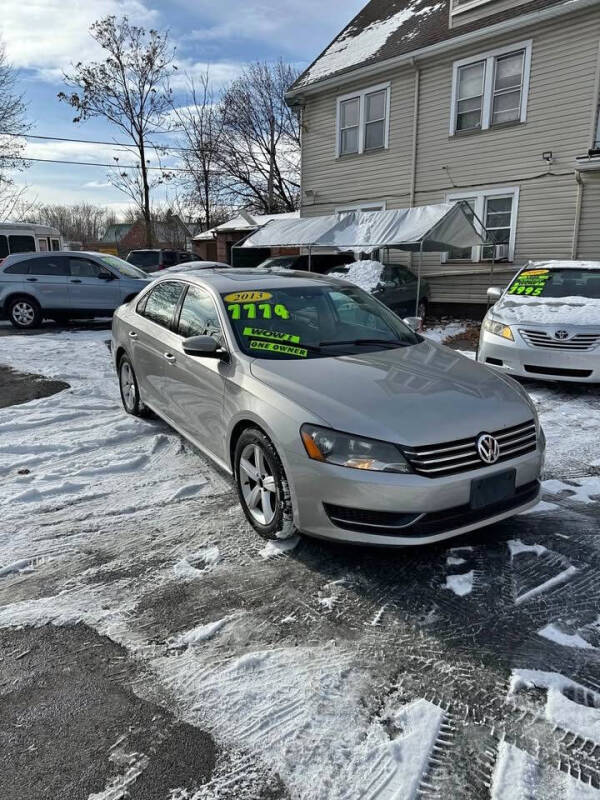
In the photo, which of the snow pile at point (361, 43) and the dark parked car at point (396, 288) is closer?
the dark parked car at point (396, 288)

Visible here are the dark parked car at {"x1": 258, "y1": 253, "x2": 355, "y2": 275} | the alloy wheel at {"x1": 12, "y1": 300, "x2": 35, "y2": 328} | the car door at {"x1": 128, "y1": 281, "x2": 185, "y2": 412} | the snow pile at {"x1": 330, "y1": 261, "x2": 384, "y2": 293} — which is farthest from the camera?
the dark parked car at {"x1": 258, "y1": 253, "x2": 355, "y2": 275}

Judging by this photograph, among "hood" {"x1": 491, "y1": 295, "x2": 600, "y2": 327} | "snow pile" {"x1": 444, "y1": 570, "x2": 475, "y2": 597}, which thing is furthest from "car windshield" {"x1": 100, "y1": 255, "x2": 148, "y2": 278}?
"snow pile" {"x1": 444, "y1": 570, "x2": 475, "y2": 597}

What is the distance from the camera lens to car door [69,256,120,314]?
12453 mm

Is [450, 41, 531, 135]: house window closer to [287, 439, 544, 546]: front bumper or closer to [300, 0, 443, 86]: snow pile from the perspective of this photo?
[300, 0, 443, 86]: snow pile

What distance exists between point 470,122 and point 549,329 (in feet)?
29.3

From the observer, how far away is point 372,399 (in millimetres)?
3064

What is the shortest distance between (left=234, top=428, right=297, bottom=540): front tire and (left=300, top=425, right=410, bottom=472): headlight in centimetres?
29

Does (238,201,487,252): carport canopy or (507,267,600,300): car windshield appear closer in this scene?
(507,267,600,300): car windshield

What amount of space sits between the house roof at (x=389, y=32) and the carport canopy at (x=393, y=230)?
174 inches

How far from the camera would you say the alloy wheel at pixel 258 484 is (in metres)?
3.24

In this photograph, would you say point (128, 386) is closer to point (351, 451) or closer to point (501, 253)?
point (351, 451)

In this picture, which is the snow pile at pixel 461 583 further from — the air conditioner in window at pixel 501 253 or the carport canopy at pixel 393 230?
the air conditioner in window at pixel 501 253

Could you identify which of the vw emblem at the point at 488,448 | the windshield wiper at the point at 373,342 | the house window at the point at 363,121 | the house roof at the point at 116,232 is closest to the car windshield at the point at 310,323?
the windshield wiper at the point at 373,342

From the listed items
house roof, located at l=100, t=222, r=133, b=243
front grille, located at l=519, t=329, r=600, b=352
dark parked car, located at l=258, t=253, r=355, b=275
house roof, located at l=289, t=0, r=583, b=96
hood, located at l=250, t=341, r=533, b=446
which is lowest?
front grille, located at l=519, t=329, r=600, b=352
